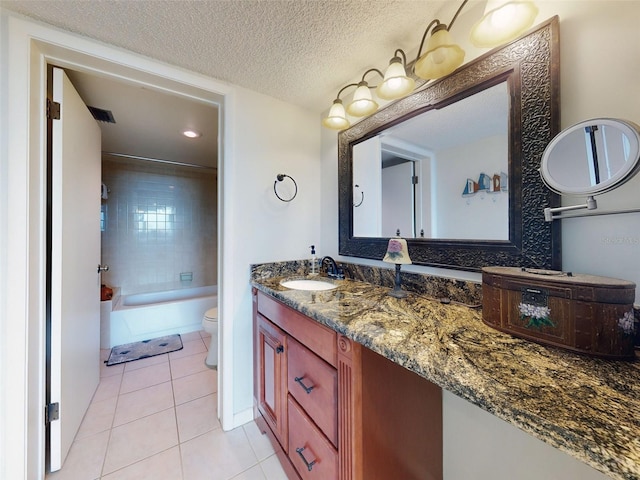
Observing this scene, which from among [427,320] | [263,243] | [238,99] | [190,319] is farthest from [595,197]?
[190,319]

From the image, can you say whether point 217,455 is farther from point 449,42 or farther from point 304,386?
point 449,42

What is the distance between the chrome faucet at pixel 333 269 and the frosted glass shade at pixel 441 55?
1123 millimetres

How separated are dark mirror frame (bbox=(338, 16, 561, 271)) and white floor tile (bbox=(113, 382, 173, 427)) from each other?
203cm

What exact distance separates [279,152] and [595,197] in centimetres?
152

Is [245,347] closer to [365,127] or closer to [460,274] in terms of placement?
[460,274]

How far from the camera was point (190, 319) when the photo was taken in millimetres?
2871

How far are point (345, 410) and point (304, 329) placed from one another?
32cm

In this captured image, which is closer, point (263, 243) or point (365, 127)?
point (365, 127)

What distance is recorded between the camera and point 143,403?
166 cm

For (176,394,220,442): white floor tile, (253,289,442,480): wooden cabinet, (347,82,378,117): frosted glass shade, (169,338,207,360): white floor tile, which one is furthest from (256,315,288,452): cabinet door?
(169,338,207,360): white floor tile

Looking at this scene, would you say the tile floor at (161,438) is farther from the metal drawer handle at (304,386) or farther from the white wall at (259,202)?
the metal drawer handle at (304,386)

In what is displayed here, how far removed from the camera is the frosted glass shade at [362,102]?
1234 millimetres

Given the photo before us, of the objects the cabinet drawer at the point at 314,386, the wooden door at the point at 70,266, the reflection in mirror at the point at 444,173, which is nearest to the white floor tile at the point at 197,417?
the wooden door at the point at 70,266

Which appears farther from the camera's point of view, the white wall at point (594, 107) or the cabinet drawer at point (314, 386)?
the cabinet drawer at point (314, 386)
